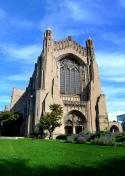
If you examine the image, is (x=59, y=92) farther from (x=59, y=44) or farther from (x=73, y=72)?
(x=59, y=44)

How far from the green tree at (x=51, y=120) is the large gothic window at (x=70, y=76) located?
386 inches

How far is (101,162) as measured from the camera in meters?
11.2

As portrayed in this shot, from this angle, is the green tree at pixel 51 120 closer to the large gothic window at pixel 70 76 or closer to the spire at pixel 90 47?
the large gothic window at pixel 70 76

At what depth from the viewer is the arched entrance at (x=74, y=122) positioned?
56.0 metres

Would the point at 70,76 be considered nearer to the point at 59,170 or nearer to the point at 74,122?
the point at 74,122

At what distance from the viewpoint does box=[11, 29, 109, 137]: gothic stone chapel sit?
53.5 m

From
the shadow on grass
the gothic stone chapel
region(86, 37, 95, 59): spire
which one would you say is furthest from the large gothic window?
the shadow on grass

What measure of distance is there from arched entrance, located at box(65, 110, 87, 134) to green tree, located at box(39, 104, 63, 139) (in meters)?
6.85

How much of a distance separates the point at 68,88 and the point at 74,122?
8.29 meters

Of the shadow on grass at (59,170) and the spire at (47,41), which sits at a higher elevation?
the spire at (47,41)

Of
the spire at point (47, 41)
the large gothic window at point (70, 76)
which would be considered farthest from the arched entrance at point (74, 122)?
the spire at point (47, 41)

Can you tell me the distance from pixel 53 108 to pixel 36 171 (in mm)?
40537

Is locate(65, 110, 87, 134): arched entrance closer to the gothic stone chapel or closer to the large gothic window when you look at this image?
the gothic stone chapel

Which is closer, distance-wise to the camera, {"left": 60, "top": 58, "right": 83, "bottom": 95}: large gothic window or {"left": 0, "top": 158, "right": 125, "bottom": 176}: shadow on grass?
{"left": 0, "top": 158, "right": 125, "bottom": 176}: shadow on grass
